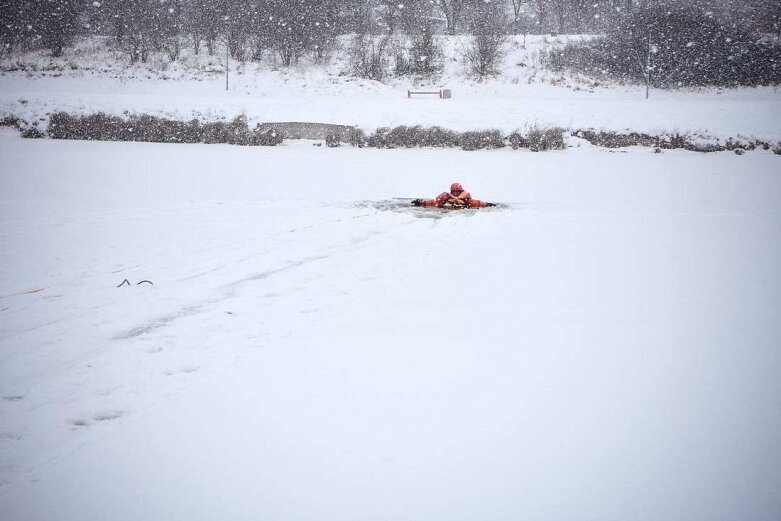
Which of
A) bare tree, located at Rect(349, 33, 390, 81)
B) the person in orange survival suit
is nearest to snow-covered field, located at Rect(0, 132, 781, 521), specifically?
the person in orange survival suit

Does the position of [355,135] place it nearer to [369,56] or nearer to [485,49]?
[485,49]

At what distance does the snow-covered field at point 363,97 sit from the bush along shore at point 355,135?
34.1 inches

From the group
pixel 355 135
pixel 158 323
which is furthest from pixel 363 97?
pixel 158 323

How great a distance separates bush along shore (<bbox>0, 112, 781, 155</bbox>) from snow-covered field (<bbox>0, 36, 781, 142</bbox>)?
2.84 ft

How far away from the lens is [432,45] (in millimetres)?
38375

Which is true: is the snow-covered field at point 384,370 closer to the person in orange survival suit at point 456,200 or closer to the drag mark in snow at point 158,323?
the drag mark in snow at point 158,323

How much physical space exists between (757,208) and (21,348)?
39.6ft

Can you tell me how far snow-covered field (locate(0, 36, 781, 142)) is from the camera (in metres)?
23.9

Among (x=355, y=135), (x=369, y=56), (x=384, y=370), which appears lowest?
(x=384, y=370)

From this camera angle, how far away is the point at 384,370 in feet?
12.0

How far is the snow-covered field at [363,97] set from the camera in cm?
2391

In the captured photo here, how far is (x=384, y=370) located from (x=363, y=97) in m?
29.2

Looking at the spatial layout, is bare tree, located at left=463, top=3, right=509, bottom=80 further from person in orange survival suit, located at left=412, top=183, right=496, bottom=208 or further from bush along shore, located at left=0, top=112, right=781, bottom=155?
person in orange survival suit, located at left=412, top=183, right=496, bottom=208

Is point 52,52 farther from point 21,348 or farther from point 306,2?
point 21,348
